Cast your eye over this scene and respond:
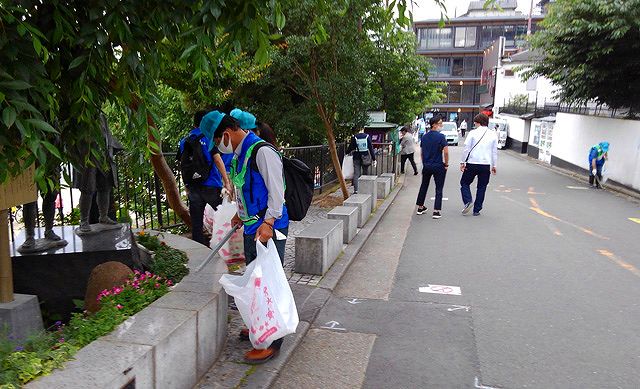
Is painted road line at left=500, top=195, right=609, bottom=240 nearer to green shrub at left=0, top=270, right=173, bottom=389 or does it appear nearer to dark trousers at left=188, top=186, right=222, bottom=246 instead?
dark trousers at left=188, top=186, right=222, bottom=246

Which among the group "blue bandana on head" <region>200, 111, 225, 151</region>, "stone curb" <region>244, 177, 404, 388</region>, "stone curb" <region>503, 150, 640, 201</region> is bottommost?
"stone curb" <region>244, 177, 404, 388</region>

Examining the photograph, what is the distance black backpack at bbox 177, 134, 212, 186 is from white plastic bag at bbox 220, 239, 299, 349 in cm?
228

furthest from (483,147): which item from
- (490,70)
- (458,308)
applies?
(490,70)

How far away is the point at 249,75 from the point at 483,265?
655cm

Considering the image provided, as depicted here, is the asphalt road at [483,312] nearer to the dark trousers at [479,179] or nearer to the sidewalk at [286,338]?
the sidewalk at [286,338]

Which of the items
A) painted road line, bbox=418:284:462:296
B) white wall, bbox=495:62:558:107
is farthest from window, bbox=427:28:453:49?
painted road line, bbox=418:284:462:296

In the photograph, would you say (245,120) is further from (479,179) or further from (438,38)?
(438,38)

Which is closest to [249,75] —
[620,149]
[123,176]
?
[123,176]

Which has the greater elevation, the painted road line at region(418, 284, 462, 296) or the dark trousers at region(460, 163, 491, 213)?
the dark trousers at region(460, 163, 491, 213)

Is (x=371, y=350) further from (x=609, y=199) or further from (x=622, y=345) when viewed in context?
(x=609, y=199)

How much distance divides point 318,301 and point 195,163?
2090mm

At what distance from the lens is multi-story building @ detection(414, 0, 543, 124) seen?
5616cm

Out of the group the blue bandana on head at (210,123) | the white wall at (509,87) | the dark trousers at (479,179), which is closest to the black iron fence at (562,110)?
the white wall at (509,87)

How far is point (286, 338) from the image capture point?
4.09 metres
